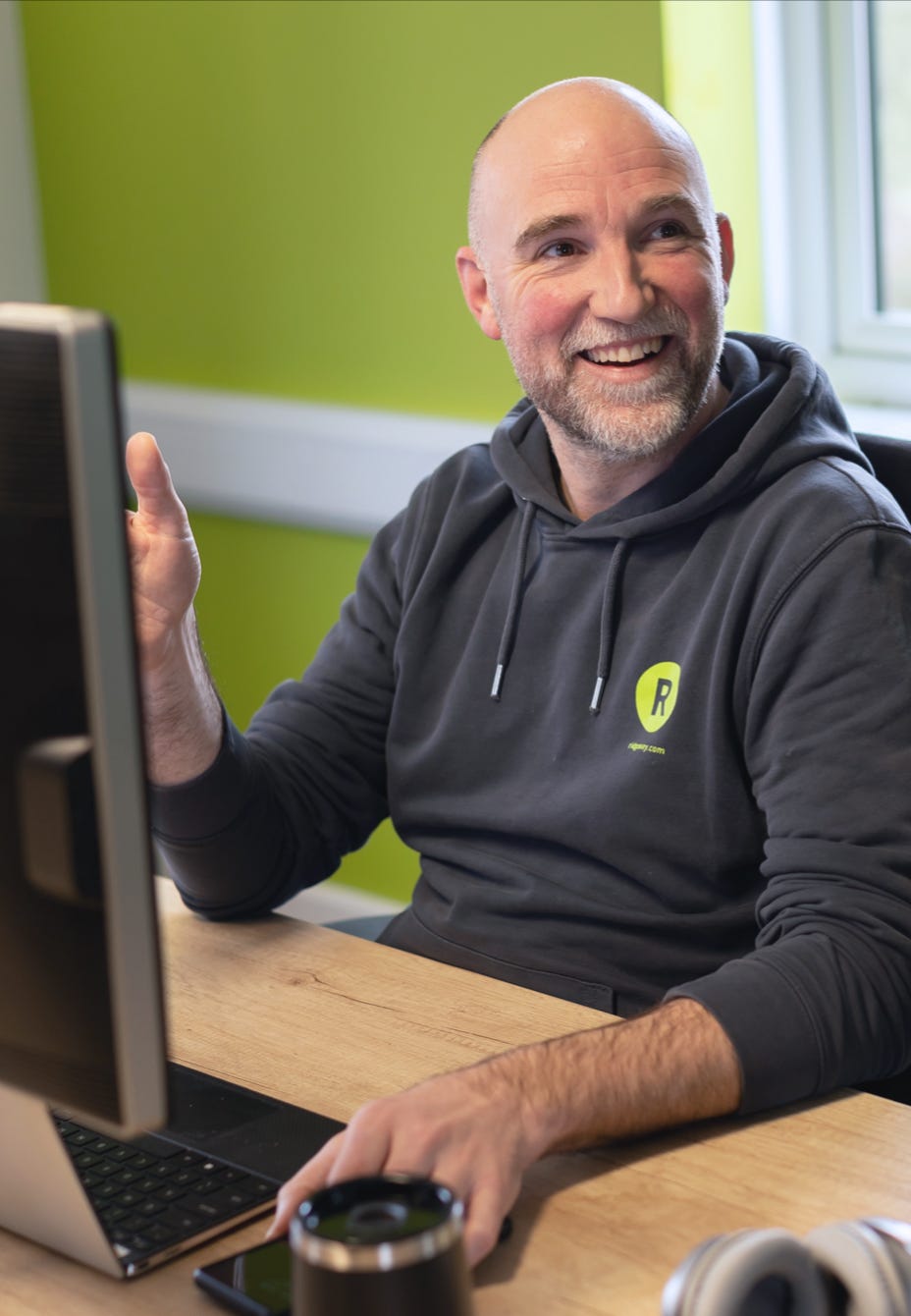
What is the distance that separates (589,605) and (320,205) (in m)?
1.32

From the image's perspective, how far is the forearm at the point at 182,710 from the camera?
1.54 metres

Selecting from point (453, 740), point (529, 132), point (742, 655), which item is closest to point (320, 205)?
point (529, 132)

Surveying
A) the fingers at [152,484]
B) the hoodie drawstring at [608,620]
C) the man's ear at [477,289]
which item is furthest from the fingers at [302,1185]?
the man's ear at [477,289]

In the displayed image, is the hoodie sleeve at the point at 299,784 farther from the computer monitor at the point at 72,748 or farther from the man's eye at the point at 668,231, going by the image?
the computer monitor at the point at 72,748

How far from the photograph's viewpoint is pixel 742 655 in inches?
57.5

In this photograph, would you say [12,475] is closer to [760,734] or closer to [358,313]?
[760,734]

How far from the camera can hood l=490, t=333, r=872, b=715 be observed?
153 cm

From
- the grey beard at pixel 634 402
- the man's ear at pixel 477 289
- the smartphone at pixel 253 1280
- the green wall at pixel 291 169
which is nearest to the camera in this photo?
the smartphone at pixel 253 1280

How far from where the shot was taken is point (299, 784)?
1.75 metres

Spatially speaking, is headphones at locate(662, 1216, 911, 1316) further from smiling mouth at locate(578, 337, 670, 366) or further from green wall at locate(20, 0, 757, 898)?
green wall at locate(20, 0, 757, 898)

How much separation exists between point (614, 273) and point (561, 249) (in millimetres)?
83

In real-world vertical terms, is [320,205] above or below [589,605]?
above

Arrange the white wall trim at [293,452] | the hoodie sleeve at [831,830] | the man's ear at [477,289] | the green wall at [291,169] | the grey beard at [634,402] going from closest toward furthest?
the hoodie sleeve at [831,830] < the grey beard at [634,402] < the man's ear at [477,289] < the green wall at [291,169] < the white wall trim at [293,452]

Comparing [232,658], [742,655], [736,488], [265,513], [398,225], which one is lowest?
Result: [232,658]
